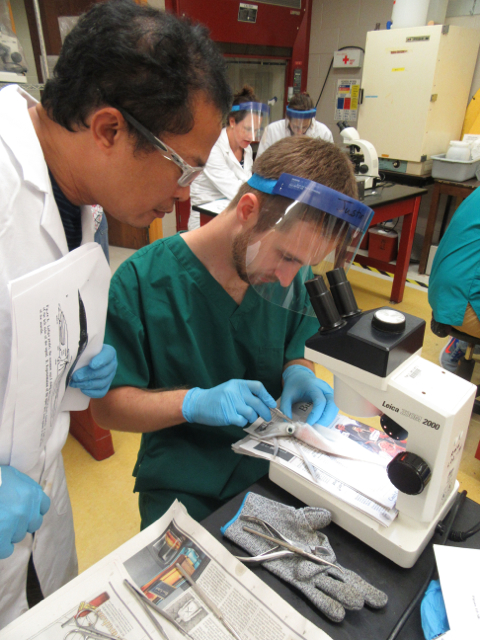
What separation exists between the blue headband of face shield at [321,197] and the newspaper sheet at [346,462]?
1.53 feet

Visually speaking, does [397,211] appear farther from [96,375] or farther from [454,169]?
[96,375]

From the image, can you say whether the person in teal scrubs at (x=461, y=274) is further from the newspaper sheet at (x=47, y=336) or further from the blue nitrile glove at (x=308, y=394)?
the newspaper sheet at (x=47, y=336)

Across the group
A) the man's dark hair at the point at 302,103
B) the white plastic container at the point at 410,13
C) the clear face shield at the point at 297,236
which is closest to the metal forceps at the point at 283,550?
the clear face shield at the point at 297,236

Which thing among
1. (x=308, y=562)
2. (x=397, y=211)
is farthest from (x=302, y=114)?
(x=308, y=562)

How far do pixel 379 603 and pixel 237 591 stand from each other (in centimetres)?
22

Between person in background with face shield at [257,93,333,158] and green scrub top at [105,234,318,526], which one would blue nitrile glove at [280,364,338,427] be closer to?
green scrub top at [105,234,318,526]

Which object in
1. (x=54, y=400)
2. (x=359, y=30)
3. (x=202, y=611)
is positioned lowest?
(x=202, y=611)

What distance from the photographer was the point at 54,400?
768 mm

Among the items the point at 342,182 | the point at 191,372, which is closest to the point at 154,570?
the point at 191,372

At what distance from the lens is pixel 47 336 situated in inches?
26.3

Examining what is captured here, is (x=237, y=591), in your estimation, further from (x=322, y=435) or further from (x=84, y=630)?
(x=322, y=435)

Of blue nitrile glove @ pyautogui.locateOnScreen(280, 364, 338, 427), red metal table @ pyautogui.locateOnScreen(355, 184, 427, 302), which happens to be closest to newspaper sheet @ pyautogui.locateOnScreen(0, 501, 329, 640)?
blue nitrile glove @ pyautogui.locateOnScreen(280, 364, 338, 427)

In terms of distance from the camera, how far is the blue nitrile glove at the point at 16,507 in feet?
2.17

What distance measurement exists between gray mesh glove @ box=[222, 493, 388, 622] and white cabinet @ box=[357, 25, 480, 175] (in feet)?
12.0
